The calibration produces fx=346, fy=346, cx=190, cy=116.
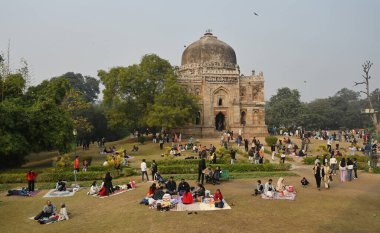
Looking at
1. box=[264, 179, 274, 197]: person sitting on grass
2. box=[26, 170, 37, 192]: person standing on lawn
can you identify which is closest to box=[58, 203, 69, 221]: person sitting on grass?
box=[26, 170, 37, 192]: person standing on lawn

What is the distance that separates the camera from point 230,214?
12805 millimetres

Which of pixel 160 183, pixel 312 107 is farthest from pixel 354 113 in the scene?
pixel 160 183

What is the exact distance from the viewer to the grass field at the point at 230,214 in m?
11.5

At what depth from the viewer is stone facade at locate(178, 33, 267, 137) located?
45.5 meters

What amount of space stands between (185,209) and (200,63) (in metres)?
37.3

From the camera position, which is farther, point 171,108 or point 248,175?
point 171,108

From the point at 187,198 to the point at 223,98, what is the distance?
33.4 m

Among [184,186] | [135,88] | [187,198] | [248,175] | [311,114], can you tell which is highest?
[135,88]

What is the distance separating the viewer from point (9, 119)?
76.7 feet

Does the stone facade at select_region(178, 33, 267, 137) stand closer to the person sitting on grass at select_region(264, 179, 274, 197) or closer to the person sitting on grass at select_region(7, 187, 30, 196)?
the person sitting on grass at select_region(7, 187, 30, 196)

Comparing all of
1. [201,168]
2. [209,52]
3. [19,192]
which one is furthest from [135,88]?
[19,192]

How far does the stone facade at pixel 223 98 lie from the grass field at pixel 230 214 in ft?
89.9

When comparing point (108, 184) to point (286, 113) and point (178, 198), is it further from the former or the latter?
point (286, 113)

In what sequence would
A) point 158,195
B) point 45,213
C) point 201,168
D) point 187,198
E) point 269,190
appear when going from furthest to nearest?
point 201,168 < point 269,190 < point 158,195 < point 187,198 < point 45,213
